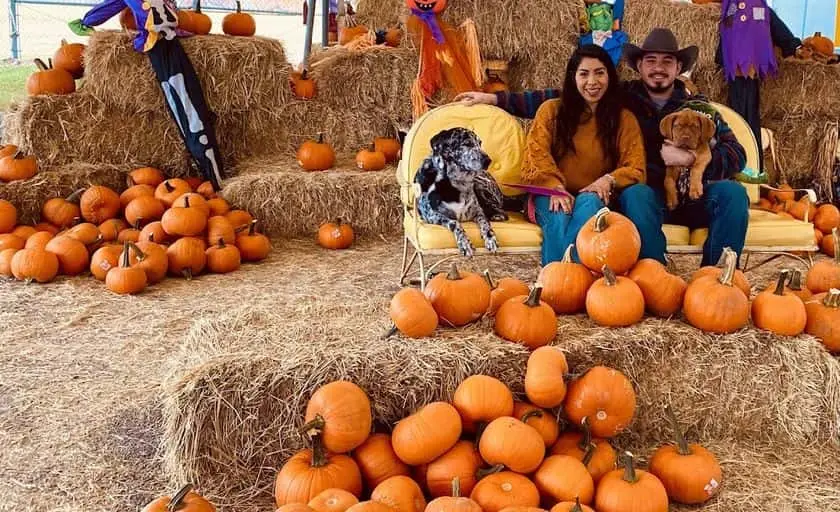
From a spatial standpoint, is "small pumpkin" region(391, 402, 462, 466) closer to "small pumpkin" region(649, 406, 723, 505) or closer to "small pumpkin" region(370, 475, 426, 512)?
"small pumpkin" region(370, 475, 426, 512)

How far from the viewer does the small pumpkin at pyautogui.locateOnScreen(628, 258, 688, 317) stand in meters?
2.61

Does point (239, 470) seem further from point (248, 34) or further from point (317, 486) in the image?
point (248, 34)

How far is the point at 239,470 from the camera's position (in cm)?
225

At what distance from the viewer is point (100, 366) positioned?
319 centimetres

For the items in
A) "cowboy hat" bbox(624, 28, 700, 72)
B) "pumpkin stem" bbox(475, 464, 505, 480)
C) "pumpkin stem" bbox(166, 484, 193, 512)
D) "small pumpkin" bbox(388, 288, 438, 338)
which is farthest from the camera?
"cowboy hat" bbox(624, 28, 700, 72)

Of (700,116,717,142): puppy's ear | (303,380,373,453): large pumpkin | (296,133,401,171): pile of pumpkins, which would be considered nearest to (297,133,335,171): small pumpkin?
(296,133,401,171): pile of pumpkins

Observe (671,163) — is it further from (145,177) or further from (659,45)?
(145,177)

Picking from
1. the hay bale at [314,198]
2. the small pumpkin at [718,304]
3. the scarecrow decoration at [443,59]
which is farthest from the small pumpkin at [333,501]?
the scarecrow decoration at [443,59]

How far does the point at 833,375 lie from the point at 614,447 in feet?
2.70

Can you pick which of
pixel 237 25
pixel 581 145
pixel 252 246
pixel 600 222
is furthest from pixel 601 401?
pixel 237 25

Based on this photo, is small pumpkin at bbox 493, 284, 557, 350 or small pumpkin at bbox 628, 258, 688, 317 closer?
small pumpkin at bbox 493, 284, 557, 350

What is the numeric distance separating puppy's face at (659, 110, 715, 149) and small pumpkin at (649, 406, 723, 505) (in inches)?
74.4

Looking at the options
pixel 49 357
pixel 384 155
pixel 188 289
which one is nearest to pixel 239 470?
pixel 49 357

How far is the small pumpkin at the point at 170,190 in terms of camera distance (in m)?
5.07
